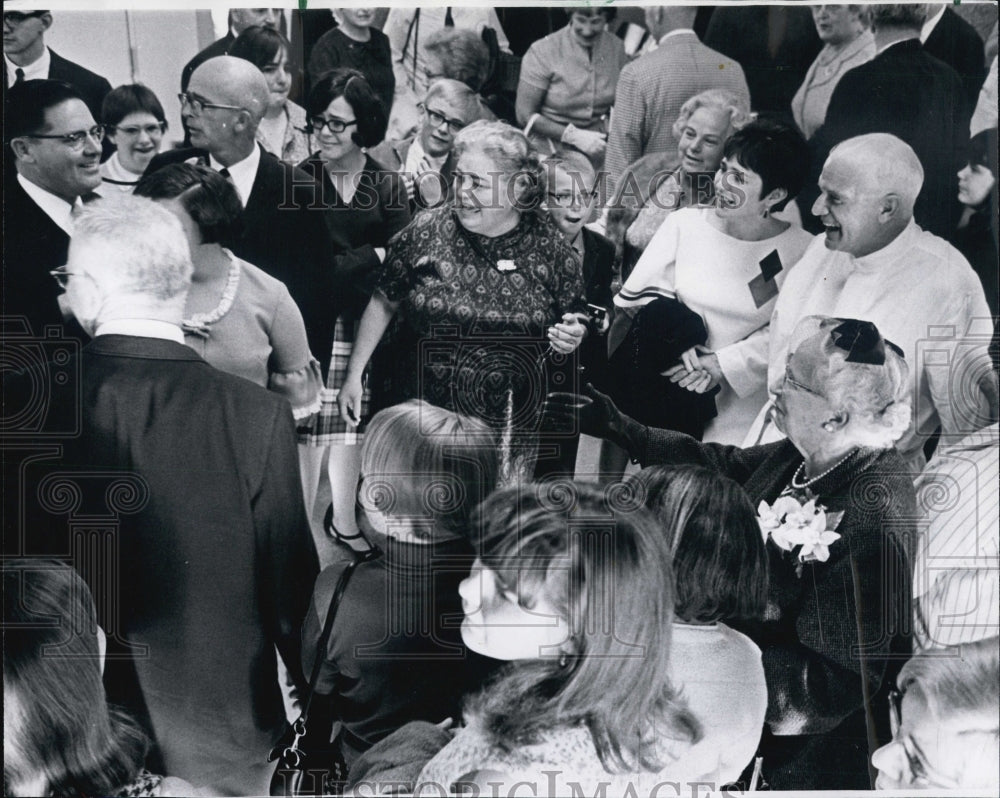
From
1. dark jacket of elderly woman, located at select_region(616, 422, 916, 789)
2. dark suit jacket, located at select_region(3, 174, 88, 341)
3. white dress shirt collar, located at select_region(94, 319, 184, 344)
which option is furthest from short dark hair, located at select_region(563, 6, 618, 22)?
dark suit jacket, located at select_region(3, 174, 88, 341)

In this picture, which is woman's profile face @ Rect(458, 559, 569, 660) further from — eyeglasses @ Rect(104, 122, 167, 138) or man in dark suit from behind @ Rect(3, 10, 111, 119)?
man in dark suit from behind @ Rect(3, 10, 111, 119)

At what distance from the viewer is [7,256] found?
8.76ft

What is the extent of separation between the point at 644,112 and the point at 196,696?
6.23ft

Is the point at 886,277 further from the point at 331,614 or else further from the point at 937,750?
the point at 331,614

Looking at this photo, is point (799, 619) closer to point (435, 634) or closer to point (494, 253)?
point (435, 634)

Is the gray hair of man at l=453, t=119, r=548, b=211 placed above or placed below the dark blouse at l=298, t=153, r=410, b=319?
above

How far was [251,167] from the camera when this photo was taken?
2.69 metres

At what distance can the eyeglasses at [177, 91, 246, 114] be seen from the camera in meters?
2.68

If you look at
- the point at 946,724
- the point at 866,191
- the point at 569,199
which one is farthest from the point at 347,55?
the point at 946,724

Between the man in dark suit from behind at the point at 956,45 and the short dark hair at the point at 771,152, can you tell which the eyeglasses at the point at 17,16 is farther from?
the man in dark suit from behind at the point at 956,45

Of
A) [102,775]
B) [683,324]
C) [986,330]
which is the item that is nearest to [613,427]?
[683,324]

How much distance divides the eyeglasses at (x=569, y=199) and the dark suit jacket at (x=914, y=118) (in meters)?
0.57

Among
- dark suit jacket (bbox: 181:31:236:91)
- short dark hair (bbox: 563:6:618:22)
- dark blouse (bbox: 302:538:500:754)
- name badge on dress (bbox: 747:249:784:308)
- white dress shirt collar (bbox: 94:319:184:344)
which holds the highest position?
short dark hair (bbox: 563:6:618:22)

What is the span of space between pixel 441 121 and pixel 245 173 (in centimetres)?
52
